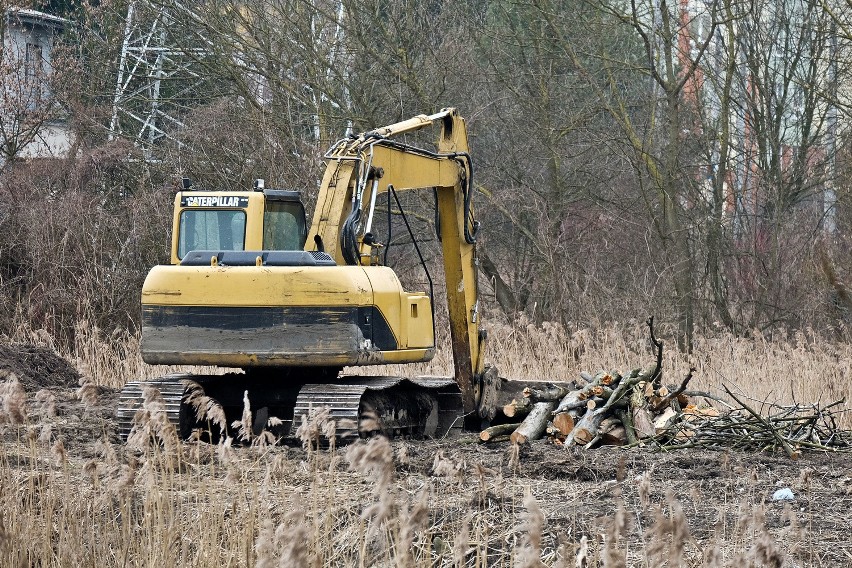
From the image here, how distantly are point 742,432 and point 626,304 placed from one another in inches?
298

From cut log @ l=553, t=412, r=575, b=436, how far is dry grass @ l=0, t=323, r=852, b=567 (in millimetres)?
1094

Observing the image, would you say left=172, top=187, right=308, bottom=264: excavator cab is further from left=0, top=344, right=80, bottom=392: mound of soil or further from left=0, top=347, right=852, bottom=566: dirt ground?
left=0, top=344, right=80, bottom=392: mound of soil

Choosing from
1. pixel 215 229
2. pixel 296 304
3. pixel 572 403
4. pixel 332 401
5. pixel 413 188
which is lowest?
pixel 572 403

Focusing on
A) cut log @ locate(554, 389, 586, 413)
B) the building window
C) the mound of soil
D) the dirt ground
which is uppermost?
the building window

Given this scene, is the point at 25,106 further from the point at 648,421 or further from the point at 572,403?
the point at 648,421

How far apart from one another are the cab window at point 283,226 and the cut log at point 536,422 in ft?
8.66

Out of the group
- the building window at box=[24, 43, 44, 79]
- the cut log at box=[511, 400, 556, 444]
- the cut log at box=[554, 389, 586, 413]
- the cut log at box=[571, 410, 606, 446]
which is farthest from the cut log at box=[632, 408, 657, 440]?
the building window at box=[24, 43, 44, 79]

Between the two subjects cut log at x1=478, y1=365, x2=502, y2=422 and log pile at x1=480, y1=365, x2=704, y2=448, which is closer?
log pile at x1=480, y1=365, x2=704, y2=448

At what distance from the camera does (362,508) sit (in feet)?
20.4

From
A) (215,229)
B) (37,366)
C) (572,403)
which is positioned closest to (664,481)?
(572,403)

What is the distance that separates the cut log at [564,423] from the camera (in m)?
11.0

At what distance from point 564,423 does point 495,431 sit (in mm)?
621

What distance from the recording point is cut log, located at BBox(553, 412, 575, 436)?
36.1 ft

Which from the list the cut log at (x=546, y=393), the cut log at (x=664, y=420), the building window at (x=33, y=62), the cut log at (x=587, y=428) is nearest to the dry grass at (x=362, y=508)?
the cut log at (x=587, y=428)
